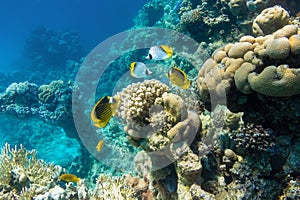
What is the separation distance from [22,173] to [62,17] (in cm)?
5121

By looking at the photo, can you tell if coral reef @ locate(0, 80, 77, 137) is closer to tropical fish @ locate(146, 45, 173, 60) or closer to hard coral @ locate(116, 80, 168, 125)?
hard coral @ locate(116, 80, 168, 125)

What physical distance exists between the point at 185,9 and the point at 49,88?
5.94m

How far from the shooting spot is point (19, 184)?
4395mm

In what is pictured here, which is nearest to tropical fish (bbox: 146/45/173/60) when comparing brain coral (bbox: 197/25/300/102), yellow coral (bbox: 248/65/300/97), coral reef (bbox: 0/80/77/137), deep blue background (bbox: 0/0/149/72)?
brain coral (bbox: 197/25/300/102)

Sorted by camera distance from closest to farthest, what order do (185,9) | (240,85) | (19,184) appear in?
(240,85) → (19,184) → (185,9)

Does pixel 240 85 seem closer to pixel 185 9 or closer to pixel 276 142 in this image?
pixel 276 142

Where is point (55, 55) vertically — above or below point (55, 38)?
below

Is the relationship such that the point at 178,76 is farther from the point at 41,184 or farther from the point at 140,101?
the point at 41,184

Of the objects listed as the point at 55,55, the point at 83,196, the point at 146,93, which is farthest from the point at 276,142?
the point at 55,55

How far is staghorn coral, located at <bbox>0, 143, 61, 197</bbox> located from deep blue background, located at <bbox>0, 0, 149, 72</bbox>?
33797 mm

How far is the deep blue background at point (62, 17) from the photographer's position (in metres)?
40.5

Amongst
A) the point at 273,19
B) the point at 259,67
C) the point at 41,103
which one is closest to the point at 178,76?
the point at 259,67

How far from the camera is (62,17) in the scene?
5003 cm

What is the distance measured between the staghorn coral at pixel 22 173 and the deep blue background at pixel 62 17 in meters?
33.8
